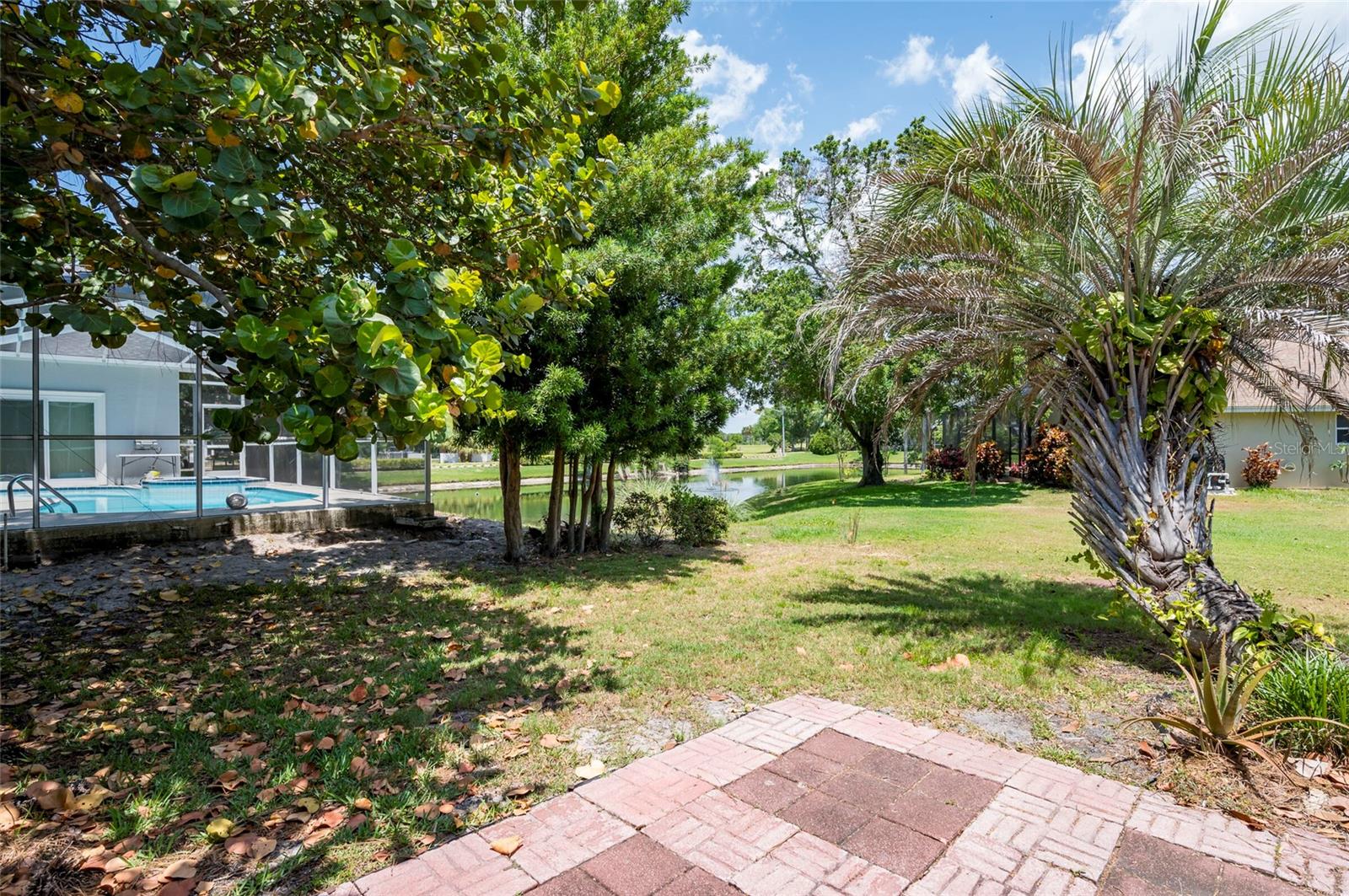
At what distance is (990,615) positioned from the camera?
630cm

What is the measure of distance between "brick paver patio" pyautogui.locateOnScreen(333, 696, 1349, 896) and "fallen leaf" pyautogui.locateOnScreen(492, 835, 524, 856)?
3 centimetres

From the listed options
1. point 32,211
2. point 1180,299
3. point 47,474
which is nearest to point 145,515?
point 47,474

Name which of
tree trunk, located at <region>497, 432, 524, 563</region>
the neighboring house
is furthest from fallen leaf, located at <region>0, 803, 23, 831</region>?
the neighboring house

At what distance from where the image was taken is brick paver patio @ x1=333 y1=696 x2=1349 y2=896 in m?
2.42

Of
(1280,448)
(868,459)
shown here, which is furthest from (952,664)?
(1280,448)

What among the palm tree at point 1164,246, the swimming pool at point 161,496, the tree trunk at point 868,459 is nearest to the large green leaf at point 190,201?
the palm tree at point 1164,246

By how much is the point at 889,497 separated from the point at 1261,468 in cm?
1016

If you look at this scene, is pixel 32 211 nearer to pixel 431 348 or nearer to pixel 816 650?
pixel 431 348

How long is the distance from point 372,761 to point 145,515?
817cm

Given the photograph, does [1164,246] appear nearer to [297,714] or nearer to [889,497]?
[297,714]

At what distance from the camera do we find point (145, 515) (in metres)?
9.16

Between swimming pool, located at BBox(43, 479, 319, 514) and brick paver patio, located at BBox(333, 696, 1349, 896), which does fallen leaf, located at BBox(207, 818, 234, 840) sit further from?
swimming pool, located at BBox(43, 479, 319, 514)

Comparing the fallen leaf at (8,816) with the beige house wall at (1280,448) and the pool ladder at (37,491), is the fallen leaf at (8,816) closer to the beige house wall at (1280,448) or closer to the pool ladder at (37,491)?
the pool ladder at (37,491)

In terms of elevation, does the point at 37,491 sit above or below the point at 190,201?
below
